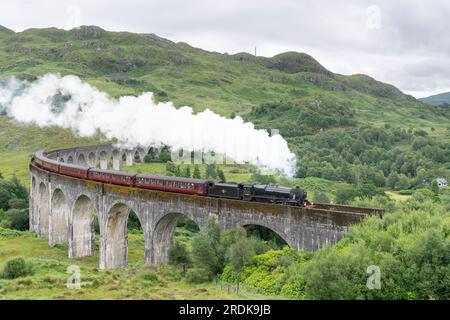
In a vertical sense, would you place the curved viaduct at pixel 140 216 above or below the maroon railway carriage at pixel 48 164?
below

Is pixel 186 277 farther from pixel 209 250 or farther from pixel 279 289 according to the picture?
pixel 279 289

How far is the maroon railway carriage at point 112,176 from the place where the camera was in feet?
133

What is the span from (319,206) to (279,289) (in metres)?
9.11

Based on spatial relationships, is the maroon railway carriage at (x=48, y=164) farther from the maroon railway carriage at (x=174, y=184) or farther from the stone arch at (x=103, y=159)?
the stone arch at (x=103, y=159)

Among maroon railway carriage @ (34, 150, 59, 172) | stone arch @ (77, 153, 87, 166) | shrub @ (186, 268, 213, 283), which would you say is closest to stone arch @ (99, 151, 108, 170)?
stone arch @ (77, 153, 87, 166)

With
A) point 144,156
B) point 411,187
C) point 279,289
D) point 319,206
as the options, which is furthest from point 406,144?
point 279,289

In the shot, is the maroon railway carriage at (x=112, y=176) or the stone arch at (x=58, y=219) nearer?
the maroon railway carriage at (x=112, y=176)

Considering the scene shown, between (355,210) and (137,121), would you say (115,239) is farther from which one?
(137,121)

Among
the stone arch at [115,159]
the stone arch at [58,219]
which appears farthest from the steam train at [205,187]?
the stone arch at [115,159]

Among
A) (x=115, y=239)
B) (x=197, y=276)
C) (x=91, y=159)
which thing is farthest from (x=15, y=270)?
(x=91, y=159)

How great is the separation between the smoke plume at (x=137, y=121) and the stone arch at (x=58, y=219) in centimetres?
1942

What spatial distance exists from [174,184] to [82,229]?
1652 cm

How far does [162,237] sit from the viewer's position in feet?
131

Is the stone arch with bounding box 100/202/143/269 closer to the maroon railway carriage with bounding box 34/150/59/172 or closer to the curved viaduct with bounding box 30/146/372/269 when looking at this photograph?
the curved viaduct with bounding box 30/146/372/269
